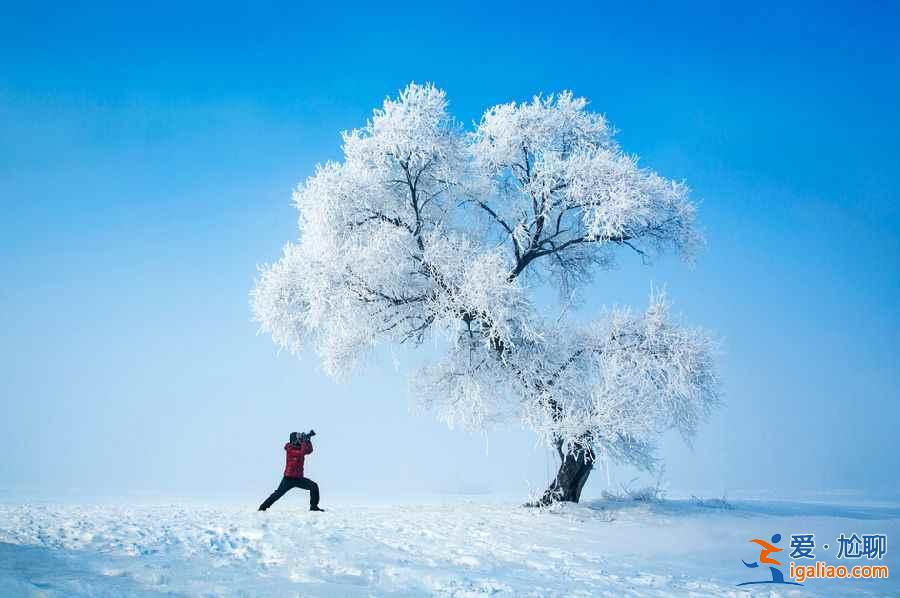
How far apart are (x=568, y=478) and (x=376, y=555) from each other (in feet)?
25.3

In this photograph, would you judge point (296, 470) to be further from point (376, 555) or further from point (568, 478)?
point (568, 478)

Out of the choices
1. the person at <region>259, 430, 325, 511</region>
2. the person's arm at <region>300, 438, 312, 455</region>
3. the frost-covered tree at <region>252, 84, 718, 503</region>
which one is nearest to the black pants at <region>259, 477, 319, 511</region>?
the person at <region>259, 430, 325, 511</region>

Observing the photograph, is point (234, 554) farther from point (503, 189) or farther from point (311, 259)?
point (503, 189)

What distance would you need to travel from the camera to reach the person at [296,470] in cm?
1188

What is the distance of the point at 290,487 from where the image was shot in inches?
471

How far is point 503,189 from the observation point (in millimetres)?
16078

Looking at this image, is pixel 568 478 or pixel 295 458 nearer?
pixel 295 458

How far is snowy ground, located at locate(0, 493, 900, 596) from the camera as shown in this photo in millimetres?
6098

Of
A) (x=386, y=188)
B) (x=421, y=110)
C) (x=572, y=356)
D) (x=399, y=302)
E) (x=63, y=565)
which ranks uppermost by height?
(x=421, y=110)

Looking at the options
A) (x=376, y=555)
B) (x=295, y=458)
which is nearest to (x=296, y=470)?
(x=295, y=458)

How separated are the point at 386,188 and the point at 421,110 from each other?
6.10ft

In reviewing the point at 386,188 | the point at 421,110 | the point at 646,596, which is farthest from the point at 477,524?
the point at 421,110

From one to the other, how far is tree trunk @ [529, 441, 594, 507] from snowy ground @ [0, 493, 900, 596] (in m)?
1.79

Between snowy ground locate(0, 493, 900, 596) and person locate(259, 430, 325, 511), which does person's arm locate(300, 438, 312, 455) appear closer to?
person locate(259, 430, 325, 511)
